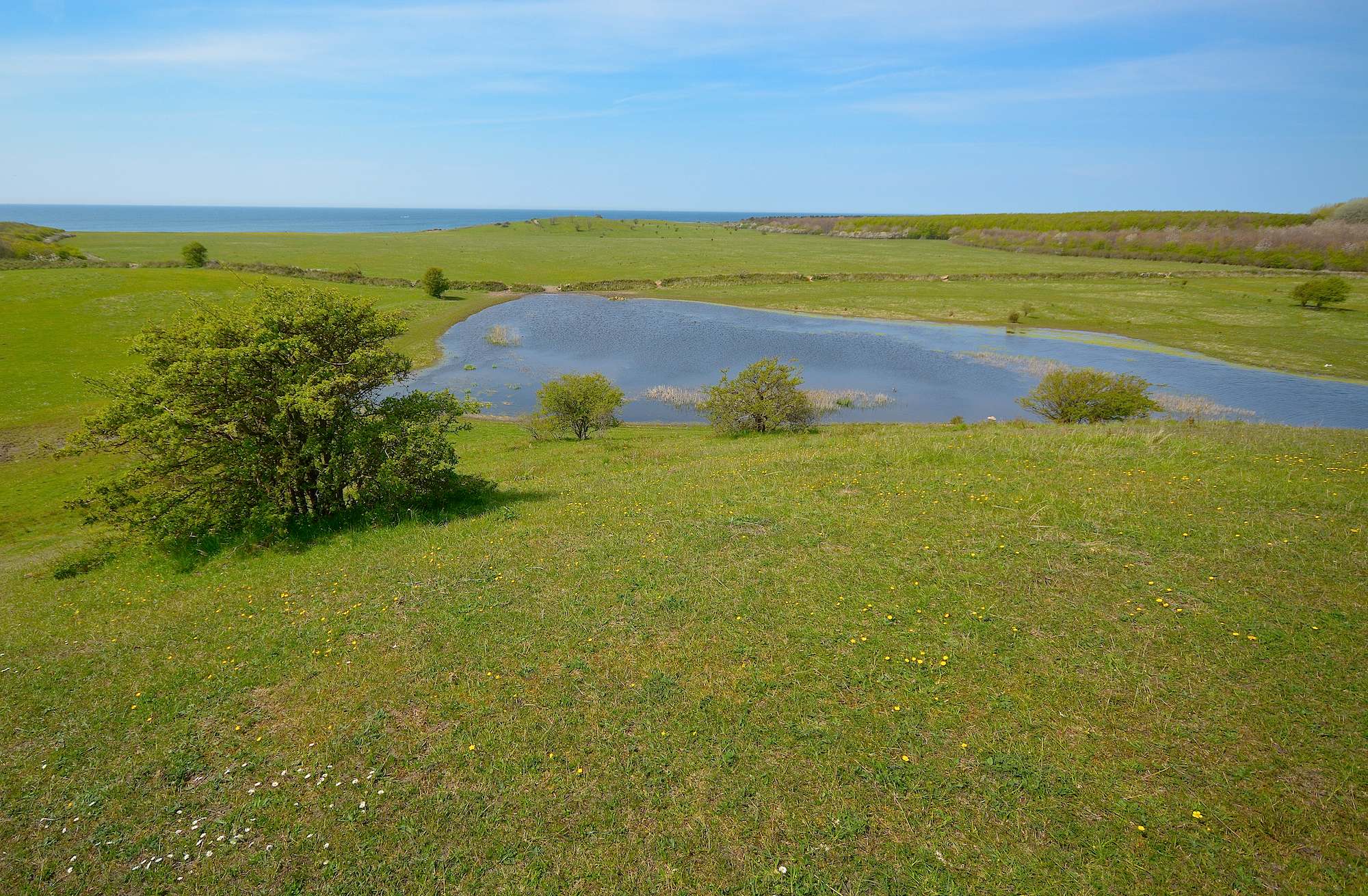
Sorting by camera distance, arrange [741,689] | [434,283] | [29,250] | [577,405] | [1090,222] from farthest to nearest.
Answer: [1090,222] < [434,283] < [29,250] < [577,405] < [741,689]

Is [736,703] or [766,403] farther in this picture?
[766,403]

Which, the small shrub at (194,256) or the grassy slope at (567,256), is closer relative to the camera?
the small shrub at (194,256)

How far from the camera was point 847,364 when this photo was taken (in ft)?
187

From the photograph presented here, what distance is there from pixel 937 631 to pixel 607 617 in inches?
251

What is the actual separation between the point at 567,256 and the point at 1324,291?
380ft

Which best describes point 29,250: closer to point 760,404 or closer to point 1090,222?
point 760,404

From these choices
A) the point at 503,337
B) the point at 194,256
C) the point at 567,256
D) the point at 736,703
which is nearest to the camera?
the point at 736,703

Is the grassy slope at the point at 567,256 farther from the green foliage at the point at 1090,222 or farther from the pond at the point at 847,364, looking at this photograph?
the pond at the point at 847,364

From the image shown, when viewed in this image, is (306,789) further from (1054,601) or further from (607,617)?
(1054,601)

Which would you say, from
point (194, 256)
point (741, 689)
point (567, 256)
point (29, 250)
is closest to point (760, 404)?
point (741, 689)

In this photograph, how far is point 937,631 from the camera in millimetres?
11297

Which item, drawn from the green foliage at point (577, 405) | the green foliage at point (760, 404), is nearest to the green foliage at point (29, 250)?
the green foliage at point (577, 405)

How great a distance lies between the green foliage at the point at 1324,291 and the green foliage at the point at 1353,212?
66.4 metres

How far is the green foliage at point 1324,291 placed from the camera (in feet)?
222
